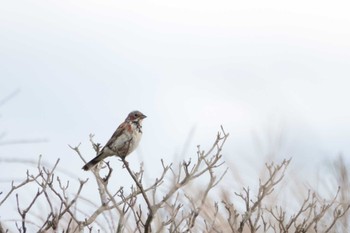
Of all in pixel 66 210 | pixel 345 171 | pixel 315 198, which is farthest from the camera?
pixel 345 171

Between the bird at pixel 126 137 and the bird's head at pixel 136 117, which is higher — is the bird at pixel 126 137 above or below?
below

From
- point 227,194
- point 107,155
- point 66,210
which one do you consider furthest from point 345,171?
point 66,210

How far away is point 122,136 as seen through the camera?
646cm

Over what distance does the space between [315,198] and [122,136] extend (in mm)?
2023

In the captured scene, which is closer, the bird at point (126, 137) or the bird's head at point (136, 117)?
the bird at point (126, 137)

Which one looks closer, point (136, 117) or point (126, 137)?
point (126, 137)

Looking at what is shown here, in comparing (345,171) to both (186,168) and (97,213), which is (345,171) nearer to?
(186,168)

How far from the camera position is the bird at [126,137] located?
605 cm

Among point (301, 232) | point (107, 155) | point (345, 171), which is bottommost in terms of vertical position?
point (301, 232)

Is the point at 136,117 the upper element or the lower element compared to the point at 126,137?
upper

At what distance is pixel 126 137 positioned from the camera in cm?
639

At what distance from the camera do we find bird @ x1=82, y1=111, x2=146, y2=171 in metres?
6.05

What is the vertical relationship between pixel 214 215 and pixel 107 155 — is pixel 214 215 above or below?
below

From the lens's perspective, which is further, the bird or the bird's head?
the bird's head
